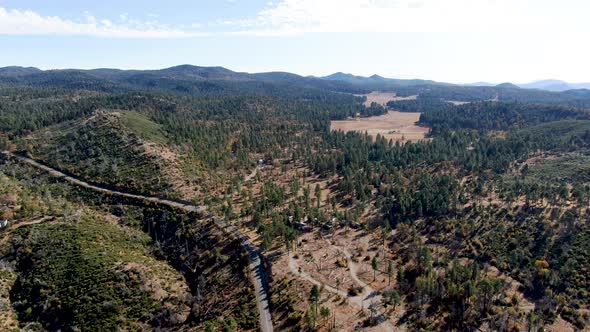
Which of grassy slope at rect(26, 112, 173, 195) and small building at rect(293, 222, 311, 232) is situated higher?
grassy slope at rect(26, 112, 173, 195)

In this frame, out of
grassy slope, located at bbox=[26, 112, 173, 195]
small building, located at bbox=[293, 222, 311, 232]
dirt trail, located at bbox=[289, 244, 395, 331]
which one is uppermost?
grassy slope, located at bbox=[26, 112, 173, 195]

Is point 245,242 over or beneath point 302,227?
over

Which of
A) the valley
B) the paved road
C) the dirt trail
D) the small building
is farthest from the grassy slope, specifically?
the dirt trail

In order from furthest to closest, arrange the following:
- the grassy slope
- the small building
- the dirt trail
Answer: the grassy slope, the small building, the dirt trail

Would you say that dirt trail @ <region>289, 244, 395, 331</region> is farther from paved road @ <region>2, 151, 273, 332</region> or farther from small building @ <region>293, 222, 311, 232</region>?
small building @ <region>293, 222, 311, 232</region>

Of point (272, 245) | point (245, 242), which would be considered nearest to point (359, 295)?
point (272, 245)

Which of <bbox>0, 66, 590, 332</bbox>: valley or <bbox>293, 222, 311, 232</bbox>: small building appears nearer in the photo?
<bbox>0, 66, 590, 332</bbox>: valley

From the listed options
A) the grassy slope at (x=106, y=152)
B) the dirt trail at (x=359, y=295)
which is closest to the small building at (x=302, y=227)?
the dirt trail at (x=359, y=295)

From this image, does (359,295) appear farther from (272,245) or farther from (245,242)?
(245,242)
